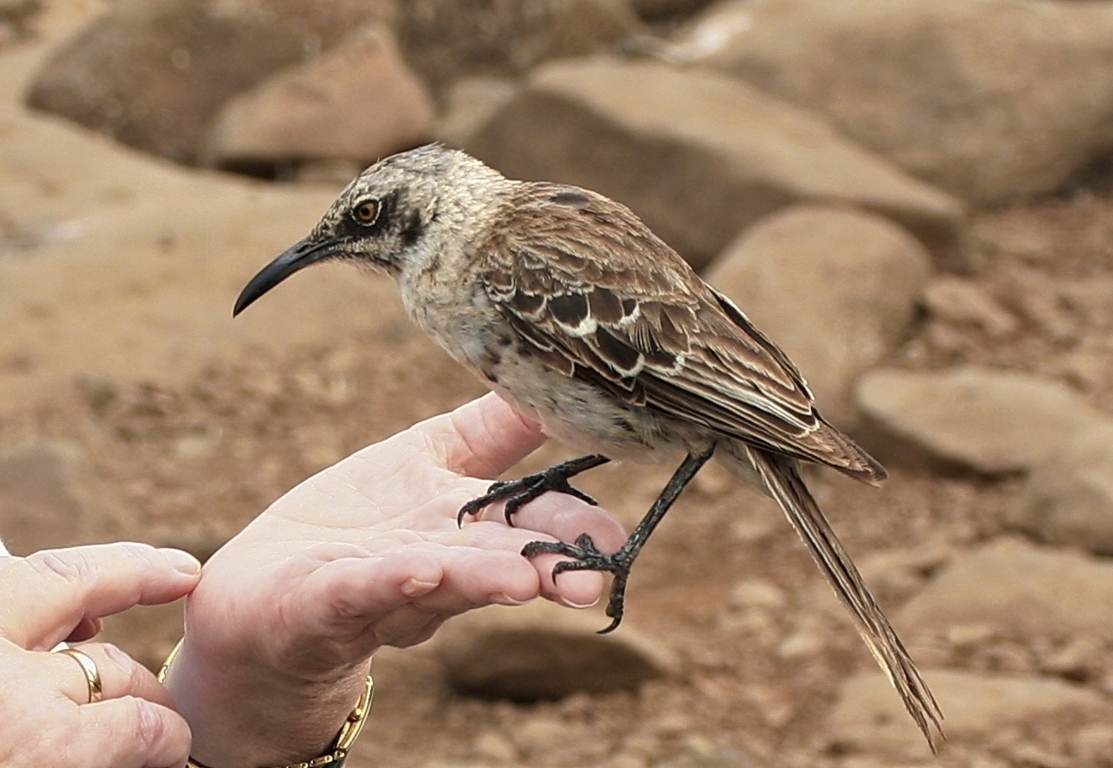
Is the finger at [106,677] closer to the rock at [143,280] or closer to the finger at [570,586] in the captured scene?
the finger at [570,586]

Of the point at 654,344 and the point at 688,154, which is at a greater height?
the point at 654,344

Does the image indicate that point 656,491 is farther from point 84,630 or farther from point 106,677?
point 106,677

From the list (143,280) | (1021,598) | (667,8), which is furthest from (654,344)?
(667,8)

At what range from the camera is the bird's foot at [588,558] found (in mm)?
3279

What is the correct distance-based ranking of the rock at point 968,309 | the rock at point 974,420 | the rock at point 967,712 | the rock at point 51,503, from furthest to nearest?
the rock at point 968,309 → the rock at point 974,420 → the rock at point 51,503 → the rock at point 967,712

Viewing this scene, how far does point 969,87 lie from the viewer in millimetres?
11023

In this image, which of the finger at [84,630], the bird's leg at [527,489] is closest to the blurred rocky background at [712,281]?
the bird's leg at [527,489]

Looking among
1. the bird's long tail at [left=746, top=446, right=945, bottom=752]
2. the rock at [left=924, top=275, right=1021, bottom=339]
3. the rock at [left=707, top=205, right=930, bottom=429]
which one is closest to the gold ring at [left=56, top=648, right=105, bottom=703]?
the bird's long tail at [left=746, top=446, right=945, bottom=752]

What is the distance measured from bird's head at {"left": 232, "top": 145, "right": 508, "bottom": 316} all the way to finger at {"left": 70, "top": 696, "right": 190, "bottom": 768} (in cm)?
140

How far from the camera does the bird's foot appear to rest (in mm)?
3279

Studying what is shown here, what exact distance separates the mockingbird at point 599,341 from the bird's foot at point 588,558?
13mm

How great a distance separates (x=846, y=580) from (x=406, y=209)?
4.58ft

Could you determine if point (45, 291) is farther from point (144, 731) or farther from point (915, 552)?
point (144, 731)

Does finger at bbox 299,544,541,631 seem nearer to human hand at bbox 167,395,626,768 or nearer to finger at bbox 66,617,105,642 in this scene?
human hand at bbox 167,395,626,768
